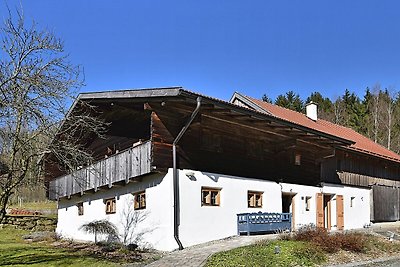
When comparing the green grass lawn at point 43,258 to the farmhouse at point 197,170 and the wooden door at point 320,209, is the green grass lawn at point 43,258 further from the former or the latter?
the wooden door at point 320,209

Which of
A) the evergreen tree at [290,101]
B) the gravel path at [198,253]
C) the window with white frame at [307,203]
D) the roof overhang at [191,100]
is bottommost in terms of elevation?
the gravel path at [198,253]

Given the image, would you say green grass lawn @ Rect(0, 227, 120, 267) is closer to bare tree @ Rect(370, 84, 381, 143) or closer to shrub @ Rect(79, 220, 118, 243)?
shrub @ Rect(79, 220, 118, 243)

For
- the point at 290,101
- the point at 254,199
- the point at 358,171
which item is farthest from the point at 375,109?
the point at 254,199

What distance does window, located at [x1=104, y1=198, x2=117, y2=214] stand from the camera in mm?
20219

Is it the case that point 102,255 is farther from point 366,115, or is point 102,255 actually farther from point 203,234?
point 366,115

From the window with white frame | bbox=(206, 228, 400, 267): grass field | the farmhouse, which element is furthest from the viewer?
the window with white frame

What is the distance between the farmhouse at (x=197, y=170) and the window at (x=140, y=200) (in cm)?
4

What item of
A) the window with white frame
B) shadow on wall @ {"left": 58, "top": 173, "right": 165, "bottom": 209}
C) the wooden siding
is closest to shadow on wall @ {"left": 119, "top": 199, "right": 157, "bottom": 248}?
shadow on wall @ {"left": 58, "top": 173, "right": 165, "bottom": 209}

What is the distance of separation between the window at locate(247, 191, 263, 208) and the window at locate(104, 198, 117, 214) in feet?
20.1

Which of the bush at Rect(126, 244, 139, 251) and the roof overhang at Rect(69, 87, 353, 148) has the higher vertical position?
the roof overhang at Rect(69, 87, 353, 148)

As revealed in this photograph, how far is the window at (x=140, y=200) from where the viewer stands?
17.6m

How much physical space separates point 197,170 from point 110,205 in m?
5.86

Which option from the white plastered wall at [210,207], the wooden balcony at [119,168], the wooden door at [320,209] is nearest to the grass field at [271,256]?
the white plastered wall at [210,207]

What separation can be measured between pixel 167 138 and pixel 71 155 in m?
4.09
